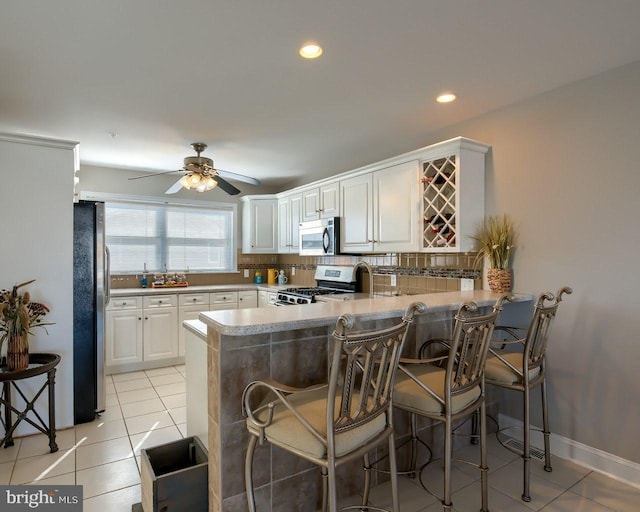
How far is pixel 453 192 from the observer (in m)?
2.99

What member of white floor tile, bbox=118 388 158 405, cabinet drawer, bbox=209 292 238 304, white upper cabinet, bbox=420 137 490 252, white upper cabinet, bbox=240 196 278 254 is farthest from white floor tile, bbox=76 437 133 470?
white upper cabinet, bbox=240 196 278 254

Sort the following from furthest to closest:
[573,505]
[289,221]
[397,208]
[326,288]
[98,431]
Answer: [289,221]
[326,288]
[397,208]
[98,431]
[573,505]

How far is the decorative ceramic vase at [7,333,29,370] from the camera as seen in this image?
2.57 m

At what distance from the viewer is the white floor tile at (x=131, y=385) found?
12.9 feet

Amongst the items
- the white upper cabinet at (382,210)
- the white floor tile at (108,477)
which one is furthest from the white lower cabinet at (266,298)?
the white floor tile at (108,477)

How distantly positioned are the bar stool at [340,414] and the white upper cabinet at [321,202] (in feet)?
9.29

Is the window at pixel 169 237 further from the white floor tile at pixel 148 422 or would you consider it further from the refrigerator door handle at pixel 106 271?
the white floor tile at pixel 148 422

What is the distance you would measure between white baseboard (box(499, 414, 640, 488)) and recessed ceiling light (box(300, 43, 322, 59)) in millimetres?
2926

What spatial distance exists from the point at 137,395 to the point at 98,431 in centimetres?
77

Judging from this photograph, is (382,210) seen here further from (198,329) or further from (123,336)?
(123,336)

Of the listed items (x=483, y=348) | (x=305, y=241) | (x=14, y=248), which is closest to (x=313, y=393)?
(x=483, y=348)

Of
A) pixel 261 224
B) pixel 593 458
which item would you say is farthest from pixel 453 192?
pixel 261 224

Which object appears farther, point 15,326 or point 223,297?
point 223,297

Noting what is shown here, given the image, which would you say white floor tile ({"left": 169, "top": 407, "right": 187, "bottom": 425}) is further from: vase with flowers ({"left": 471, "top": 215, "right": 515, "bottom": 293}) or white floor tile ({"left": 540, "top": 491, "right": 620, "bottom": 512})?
vase with flowers ({"left": 471, "top": 215, "right": 515, "bottom": 293})
